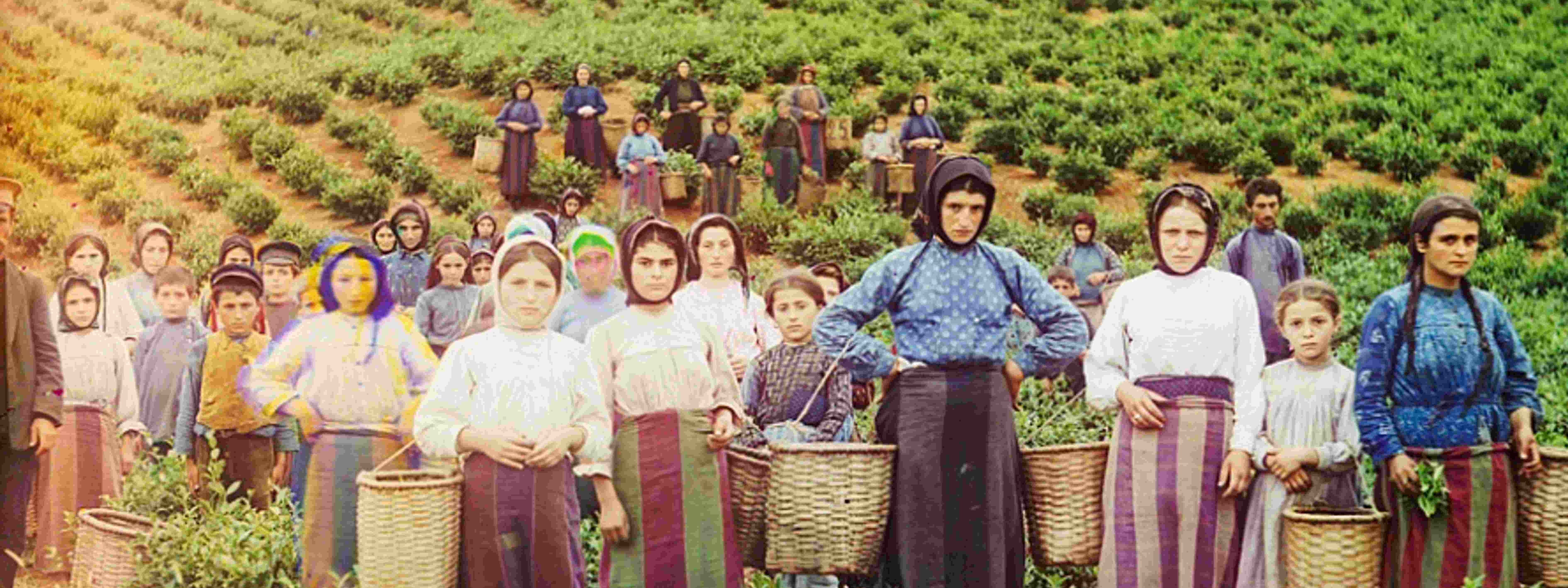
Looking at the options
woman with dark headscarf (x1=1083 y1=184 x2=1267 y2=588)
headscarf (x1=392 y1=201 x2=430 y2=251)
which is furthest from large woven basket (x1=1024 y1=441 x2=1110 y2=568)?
headscarf (x1=392 y1=201 x2=430 y2=251)

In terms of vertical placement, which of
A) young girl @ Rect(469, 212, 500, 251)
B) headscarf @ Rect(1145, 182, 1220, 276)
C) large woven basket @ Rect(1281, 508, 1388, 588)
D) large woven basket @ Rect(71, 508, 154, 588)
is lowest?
large woven basket @ Rect(71, 508, 154, 588)

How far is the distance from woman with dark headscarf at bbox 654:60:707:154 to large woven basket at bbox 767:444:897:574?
6852 mm

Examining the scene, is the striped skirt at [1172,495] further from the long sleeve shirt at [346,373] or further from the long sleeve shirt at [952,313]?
the long sleeve shirt at [346,373]

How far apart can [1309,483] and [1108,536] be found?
505 mm

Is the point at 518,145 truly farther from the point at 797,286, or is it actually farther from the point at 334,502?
the point at 334,502

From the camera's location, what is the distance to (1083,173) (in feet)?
36.2

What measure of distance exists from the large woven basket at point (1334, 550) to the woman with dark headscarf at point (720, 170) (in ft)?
21.7

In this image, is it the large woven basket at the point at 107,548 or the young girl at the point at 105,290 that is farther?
the young girl at the point at 105,290

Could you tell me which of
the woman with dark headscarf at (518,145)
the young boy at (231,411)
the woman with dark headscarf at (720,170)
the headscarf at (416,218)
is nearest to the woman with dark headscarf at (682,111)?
the woman with dark headscarf at (720,170)

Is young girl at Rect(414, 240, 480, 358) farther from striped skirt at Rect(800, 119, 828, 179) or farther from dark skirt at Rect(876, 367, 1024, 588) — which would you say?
striped skirt at Rect(800, 119, 828, 179)

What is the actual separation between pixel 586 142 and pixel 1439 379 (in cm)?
723

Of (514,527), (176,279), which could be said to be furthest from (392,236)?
(514,527)

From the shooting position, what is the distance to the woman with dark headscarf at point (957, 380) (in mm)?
3717

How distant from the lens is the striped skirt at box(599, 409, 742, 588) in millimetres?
3693
